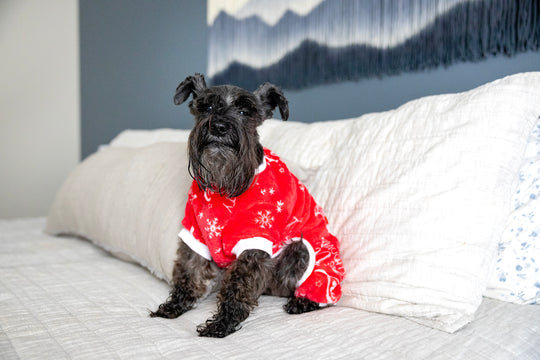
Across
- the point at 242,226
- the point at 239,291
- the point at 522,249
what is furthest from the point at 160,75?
the point at 522,249

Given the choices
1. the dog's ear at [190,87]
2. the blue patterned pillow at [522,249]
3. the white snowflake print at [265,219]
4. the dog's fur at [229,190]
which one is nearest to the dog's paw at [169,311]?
the dog's fur at [229,190]

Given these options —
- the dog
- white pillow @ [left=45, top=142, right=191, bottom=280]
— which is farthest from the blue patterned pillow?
white pillow @ [left=45, top=142, right=191, bottom=280]

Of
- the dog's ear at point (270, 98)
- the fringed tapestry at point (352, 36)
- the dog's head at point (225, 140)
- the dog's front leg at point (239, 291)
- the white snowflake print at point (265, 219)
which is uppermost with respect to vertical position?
the fringed tapestry at point (352, 36)

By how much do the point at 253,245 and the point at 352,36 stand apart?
128 cm

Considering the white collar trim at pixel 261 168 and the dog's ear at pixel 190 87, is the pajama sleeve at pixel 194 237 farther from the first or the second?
the dog's ear at pixel 190 87

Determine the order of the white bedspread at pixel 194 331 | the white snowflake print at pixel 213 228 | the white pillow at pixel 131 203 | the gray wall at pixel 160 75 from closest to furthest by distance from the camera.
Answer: the white bedspread at pixel 194 331 → the white snowflake print at pixel 213 228 → the white pillow at pixel 131 203 → the gray wall at pixel 160 75

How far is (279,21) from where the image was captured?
2355mm

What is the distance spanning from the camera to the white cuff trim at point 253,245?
4.19ft

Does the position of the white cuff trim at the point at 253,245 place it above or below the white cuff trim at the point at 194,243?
above

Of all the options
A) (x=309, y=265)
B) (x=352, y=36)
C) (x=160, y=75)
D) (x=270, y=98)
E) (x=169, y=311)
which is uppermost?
(x=352, y=36)

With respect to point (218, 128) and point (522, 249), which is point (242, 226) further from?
point (522, 249)

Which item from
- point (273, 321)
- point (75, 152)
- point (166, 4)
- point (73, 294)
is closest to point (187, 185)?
point (73, 294)

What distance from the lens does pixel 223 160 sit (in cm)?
126

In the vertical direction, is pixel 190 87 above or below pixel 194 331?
above
